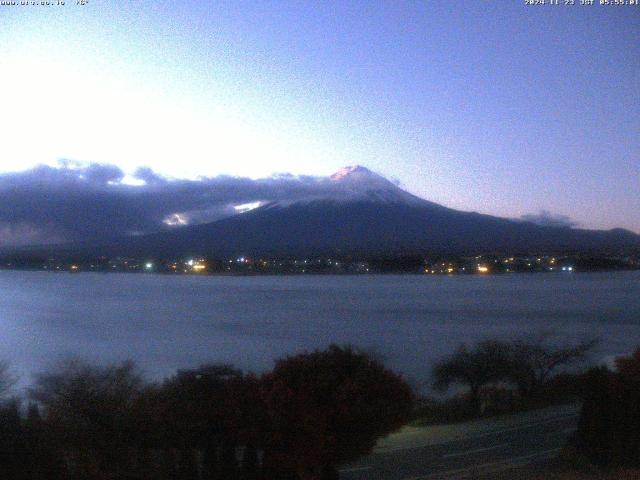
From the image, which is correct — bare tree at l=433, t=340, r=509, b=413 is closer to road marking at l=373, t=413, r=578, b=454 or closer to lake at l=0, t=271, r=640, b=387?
lake at l=0, t=271, r=640, b=387

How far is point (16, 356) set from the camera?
30.4m

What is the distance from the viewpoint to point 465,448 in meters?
10.1

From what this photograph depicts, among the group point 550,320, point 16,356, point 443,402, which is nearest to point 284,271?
point 550,320

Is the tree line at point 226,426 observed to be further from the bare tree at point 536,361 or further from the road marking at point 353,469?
A: the bare tree at point 536,361

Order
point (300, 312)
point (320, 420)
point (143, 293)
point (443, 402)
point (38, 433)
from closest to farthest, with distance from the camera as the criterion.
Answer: point (320, 420) → point (38, 433) → point (443, 402) → point (300, 312) → point (143, 293)

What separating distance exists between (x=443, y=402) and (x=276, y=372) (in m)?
12.6

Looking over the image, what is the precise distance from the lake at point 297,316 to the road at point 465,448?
27.1ft

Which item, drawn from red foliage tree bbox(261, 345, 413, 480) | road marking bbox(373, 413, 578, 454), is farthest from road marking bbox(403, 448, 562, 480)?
road marking bbox(373, 413, 578, 454)

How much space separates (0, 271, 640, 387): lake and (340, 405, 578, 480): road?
8.26 m

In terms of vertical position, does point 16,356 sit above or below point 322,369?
below

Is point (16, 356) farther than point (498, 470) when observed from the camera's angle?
Yes

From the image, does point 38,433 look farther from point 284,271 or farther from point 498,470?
point 284,271

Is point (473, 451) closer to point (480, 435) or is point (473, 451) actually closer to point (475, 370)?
point (480, 435)

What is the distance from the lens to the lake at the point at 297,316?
1240 inches
